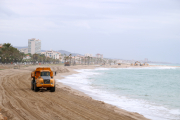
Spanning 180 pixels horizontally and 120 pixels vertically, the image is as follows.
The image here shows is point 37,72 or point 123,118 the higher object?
point 37,72

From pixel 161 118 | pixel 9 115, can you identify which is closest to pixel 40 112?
pixel 9 115

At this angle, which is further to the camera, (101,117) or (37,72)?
(37,72)

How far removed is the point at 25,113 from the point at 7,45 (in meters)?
93.3

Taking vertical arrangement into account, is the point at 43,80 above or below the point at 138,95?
above

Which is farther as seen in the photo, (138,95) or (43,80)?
(138,95)

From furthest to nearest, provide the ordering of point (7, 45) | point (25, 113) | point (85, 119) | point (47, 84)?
point (7, 45)
point (47, 84)
point (25, 113)
point (85, 119)

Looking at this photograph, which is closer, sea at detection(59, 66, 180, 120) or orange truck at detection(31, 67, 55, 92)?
sea at detection(59, 66, 180, 120)

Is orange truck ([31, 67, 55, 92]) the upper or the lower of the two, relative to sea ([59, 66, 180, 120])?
upper

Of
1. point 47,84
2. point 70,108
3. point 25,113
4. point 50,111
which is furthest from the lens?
point 47,84

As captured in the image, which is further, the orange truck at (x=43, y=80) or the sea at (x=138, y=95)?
the orange truck at (x=43, y=80)

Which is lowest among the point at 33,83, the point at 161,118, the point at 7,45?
the point at 161,118

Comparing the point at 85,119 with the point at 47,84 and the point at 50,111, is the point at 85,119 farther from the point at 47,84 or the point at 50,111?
the point at 47,84

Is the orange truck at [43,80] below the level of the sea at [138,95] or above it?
above

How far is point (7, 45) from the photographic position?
318ft
